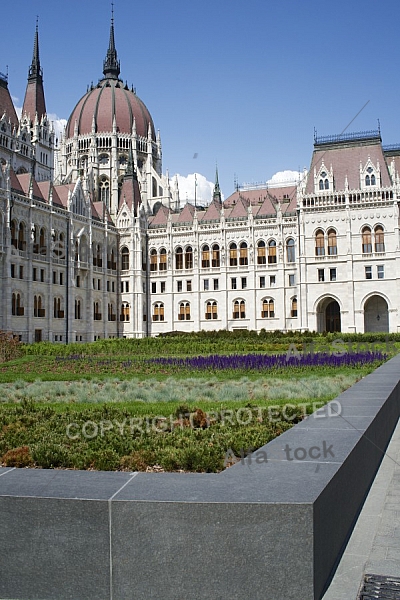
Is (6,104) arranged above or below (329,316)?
above

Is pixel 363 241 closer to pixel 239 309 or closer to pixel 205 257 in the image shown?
pixel 239 309

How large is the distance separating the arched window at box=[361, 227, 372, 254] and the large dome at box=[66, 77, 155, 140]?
1476 inches

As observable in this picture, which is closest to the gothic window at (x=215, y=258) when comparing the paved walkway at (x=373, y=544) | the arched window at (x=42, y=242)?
the arched window at (x=42, y=242)

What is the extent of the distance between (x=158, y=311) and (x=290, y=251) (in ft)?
54.5

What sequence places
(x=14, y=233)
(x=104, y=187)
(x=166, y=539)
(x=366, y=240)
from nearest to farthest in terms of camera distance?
(x=166, y=539)
(x=14, y=233)
(x=366, y=240)
(x=104, y=187)

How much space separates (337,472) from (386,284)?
5548cm

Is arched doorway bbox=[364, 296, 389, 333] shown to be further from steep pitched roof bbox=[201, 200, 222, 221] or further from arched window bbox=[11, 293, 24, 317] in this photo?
arched window bbox=[11, 293, 24, 317]

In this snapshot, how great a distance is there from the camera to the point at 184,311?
223 feet

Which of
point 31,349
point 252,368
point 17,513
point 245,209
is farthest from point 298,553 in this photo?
point 245,209

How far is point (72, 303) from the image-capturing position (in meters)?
58.9

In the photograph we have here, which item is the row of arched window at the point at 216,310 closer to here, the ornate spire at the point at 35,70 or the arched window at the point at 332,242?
the arched window at the point at 332,242

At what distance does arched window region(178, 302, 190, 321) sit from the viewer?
67625 millimetres

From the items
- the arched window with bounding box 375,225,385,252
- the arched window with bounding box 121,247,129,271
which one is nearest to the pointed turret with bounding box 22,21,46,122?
the arched window with bounding box 121,247,129,271

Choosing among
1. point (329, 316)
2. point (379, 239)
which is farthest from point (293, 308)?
point (379, 239)
